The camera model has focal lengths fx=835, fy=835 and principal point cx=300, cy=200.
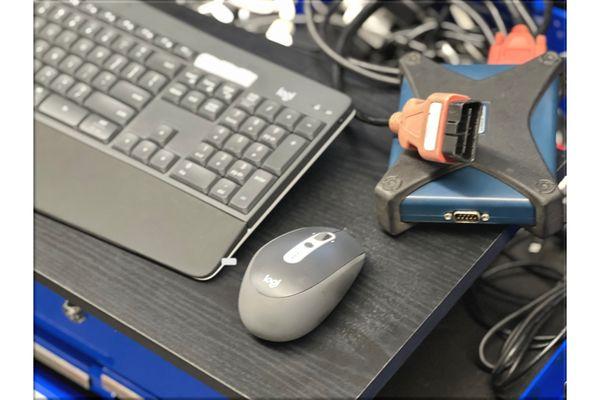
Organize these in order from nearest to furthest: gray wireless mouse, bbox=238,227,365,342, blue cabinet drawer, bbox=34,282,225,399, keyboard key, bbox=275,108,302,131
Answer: gray wireless mouse, bbox=238,227,365,342 < keyboard key, bbox=275,108,302,131 < blue cabinet drawer, bbox=34,282,225,399

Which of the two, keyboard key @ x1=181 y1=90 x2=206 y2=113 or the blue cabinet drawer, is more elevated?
keyboard key @ x1=181 y1=90 x2=206 y2=113

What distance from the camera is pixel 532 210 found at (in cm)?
46

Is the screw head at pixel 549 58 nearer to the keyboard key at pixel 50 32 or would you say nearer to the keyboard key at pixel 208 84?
the keyboard key at pixel 208 84

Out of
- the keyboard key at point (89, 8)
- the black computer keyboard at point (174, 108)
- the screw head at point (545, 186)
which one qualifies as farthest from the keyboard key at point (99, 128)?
the screw head at point (545, 186)

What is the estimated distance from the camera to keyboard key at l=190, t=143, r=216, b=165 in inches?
20.2

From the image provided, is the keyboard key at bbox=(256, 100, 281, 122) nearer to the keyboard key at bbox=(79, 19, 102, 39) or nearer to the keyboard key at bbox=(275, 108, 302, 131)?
the keyboard key at bbox=(275, 108, 302, 131)

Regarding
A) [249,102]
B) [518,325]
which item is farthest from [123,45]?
[518,325]

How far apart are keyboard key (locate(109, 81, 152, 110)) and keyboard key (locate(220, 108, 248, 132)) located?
0.06m

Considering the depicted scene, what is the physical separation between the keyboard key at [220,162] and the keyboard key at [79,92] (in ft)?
0.39

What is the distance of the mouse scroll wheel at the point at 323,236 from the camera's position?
17.8 inches

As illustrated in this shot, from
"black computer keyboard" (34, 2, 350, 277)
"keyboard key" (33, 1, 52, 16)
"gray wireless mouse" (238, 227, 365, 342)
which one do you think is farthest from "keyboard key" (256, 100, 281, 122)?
"keyboard key" (33, 1, 52, 16)

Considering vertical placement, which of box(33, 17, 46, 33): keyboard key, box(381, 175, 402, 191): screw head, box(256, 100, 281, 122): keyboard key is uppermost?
box(381, 175, 402, 191): screw head
